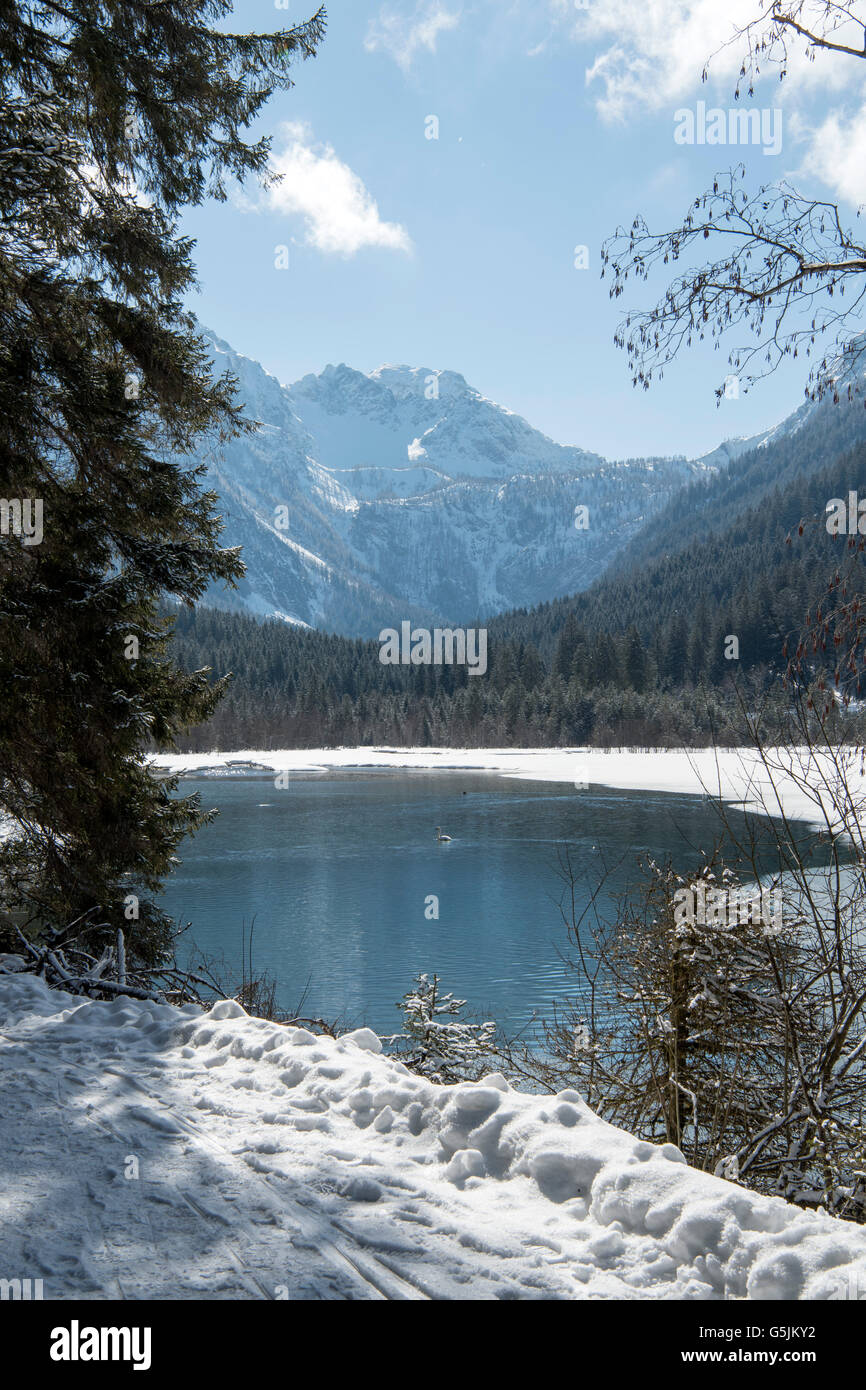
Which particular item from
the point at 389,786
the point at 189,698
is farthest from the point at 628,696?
the point at 189,698

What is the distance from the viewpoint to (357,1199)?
11.6ft

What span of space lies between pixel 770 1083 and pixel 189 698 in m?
6.84

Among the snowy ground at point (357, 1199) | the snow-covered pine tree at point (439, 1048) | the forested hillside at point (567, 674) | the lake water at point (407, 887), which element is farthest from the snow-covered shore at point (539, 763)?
the snowy ground at point (357, 1199)

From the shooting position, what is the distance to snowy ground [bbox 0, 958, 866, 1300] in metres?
2.85

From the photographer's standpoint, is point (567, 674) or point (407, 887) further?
point (567, 674)

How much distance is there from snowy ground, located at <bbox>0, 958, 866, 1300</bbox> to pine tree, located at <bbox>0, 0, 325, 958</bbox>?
393 centimetres

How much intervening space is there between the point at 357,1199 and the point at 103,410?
6.60m

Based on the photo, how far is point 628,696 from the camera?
97750mm

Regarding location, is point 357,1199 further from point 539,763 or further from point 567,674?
point 567,674

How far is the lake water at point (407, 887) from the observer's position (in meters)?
16.1

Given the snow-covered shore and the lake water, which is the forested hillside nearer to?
the snow-covered shore

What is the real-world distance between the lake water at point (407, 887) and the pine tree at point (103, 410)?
5237 millimetres

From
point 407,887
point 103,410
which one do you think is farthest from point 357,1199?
point 407,887
